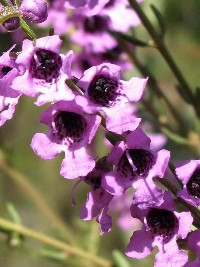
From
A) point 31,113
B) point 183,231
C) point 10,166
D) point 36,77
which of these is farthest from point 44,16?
point 31,113

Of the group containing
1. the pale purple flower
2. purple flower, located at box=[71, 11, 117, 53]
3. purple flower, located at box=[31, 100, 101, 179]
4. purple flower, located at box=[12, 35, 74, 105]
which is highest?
purple flower, located at box=[12, 35, 74, 105]

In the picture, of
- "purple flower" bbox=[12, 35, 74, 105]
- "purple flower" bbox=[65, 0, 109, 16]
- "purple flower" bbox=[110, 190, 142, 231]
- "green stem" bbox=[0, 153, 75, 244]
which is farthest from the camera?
"purple flower" bbox=[110, 190, 142, 231]

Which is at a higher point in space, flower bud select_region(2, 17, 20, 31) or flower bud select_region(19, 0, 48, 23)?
flower bud select_region(2, 17, 20, 31)

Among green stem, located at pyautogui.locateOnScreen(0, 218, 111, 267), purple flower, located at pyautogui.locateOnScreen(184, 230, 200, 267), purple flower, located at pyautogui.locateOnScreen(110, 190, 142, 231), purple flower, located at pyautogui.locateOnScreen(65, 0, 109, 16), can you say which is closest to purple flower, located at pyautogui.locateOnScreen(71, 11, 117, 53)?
purple flower, located at pyautogui.locateOnScreen(65, 0, 109, 16)

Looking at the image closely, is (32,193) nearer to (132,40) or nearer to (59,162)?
(132,40)

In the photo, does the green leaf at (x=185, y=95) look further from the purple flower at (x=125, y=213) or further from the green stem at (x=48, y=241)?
the purple flower at (x=125, y=213)

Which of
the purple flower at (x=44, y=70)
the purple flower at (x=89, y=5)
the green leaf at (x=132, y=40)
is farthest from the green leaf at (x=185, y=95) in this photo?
the purple flower at (x=44, y=70)

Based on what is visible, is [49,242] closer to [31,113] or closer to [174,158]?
[174,158]

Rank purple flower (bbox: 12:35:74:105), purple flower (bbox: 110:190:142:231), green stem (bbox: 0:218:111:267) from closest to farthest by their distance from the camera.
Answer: purple flower (bbox: 12:35:74:105), green stem (bbox: 0:218:111:267), purple flower (bbox: 110:190:142:231)

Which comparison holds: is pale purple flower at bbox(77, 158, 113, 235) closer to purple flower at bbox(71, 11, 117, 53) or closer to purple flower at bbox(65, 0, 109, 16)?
purple flower at bbox(65, 0, 109, 16)
